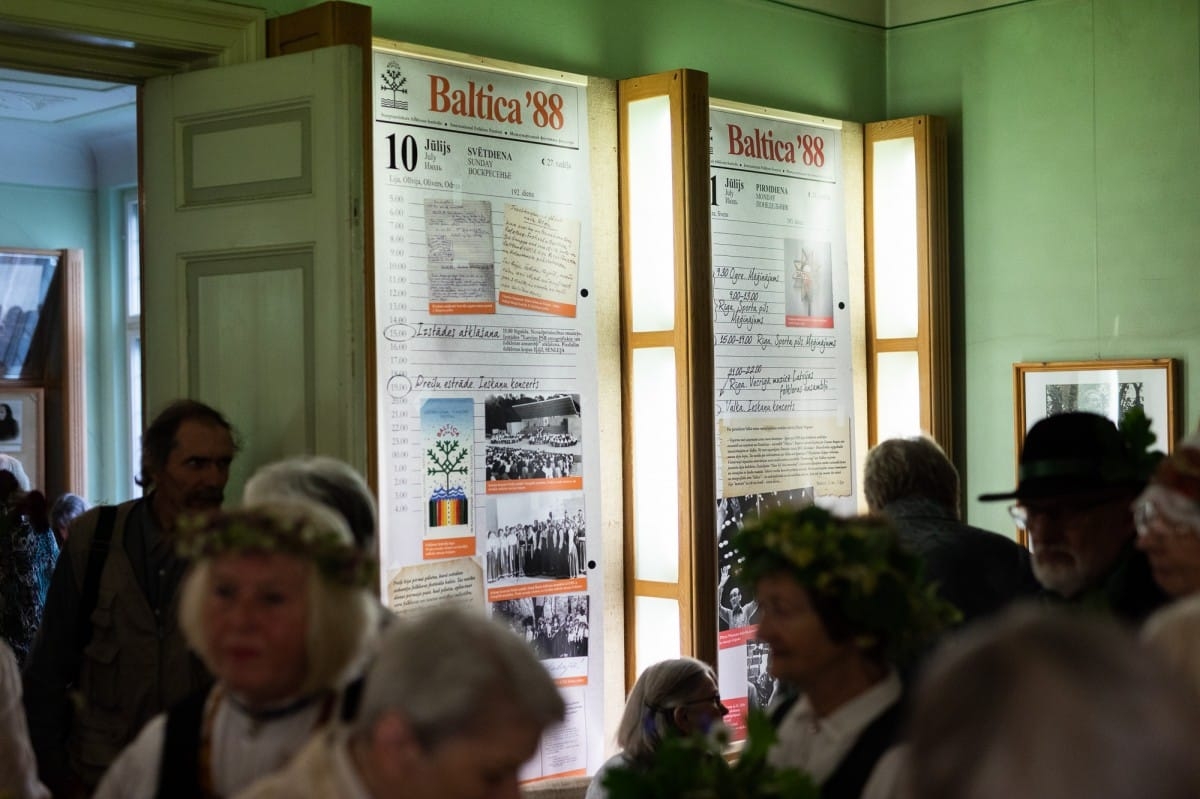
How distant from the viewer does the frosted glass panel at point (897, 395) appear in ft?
23.6

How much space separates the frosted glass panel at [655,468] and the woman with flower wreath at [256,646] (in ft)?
11.5

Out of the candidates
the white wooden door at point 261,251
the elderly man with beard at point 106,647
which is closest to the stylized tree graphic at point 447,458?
the white wooden door at point 261,251

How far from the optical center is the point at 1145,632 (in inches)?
93.7

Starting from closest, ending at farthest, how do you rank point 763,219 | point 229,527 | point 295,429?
point 229,527 → point 295,429 → point 763,219

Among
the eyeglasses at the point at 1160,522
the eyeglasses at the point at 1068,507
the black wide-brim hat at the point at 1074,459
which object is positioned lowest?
the eyeglasses at the point at 1068,507

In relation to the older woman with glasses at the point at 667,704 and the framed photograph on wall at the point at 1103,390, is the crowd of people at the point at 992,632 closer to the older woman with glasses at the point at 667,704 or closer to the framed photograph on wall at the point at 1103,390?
the older woman with glasses at the point at 667,704

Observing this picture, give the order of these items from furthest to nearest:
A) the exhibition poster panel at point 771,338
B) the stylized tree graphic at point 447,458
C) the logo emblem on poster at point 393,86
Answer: the exhibition poster panel at point 771,338 → the stylized tree graphic at point 447,458 → the logo emblem on poster at point 393,86

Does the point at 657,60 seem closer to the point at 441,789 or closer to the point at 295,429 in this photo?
the point at 295,429

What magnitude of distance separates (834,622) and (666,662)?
204 centimetres

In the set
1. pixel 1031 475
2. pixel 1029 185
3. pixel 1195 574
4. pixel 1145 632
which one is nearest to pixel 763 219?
pixel 1029 185

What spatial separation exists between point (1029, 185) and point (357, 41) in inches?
143

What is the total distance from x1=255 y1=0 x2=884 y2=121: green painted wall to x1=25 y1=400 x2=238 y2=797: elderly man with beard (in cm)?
202

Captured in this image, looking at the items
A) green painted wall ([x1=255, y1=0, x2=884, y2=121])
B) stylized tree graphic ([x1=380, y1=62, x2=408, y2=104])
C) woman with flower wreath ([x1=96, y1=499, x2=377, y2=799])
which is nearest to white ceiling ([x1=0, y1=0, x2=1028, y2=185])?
green painted wall ([x1=255, y1=0, x2=884, y2=121])

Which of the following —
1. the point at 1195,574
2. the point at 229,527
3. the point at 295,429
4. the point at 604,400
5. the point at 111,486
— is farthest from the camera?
the point at 111,486
